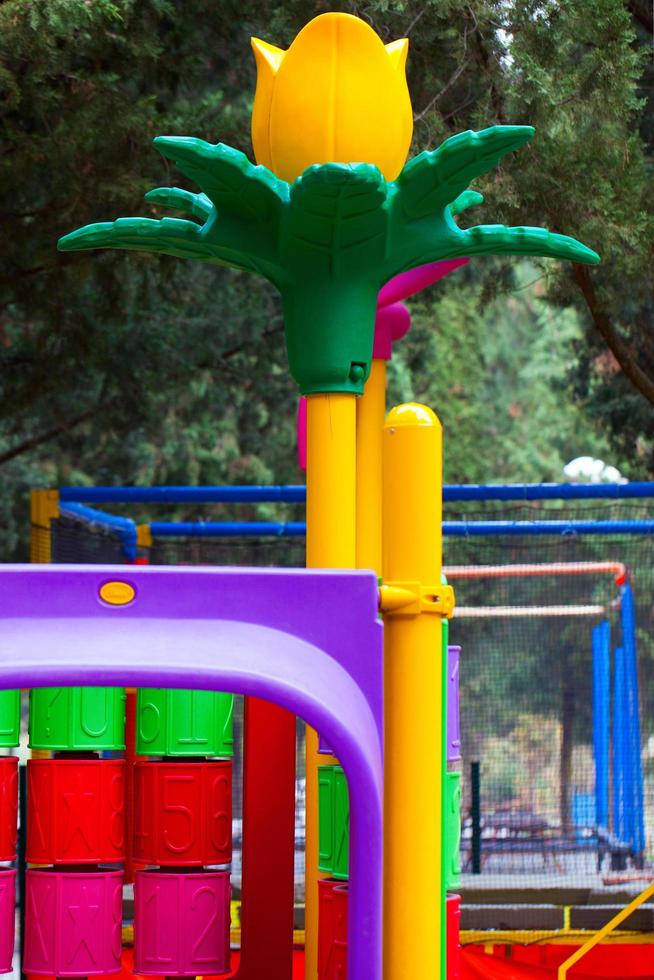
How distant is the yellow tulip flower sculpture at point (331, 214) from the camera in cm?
393

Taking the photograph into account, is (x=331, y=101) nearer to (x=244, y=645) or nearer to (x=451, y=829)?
(x=244, y=645)

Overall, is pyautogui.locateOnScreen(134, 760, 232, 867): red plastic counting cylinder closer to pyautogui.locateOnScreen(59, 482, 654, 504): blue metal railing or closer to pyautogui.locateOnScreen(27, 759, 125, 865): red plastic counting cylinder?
pyautogui.locateOnScreen(27, 759, 125, 865): red plastic counting cylinder

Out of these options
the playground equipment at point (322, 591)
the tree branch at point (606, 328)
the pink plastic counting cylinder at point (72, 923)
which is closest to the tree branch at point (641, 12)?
the tree branch at point (606, 328)

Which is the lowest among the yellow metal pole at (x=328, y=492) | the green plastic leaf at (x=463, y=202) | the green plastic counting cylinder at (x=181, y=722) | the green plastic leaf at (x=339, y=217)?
the green plastic counting cylinder at (x=181, y=722)

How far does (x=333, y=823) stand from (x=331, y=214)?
1616 mm

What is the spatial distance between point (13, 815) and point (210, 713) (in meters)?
0.58

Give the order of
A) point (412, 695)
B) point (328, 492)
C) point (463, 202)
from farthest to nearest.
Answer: point (463, 202)
point (328, 492)
point (412, 695)

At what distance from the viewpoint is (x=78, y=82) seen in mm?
6613

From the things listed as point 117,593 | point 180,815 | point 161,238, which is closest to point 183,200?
point 161,238

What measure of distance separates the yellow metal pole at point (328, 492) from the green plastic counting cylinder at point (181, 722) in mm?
368

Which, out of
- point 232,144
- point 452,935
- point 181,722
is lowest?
point 452,935

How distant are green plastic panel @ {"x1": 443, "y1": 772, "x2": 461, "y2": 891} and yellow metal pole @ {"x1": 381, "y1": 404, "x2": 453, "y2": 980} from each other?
187 millimetres

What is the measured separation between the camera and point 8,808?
3.69m

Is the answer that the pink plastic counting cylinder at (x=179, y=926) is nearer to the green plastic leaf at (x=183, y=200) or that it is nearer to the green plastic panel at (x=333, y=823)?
the green plastic panel at (x=333, y=823)
